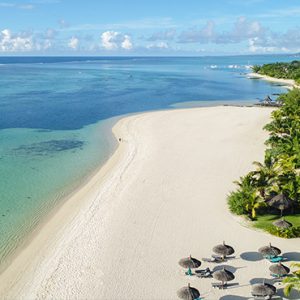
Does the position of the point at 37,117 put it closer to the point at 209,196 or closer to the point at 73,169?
the point at 73,169

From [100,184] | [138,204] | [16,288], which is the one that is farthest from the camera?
[100,184]

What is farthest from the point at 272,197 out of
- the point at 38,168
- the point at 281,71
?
the point at 281,71

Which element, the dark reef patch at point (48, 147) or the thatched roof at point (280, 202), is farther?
the dark reef patch at point (48, 147)

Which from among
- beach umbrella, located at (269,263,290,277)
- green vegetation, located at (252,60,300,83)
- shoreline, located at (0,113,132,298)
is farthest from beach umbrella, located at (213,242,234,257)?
green vegetation, located at (252,60,300,83)

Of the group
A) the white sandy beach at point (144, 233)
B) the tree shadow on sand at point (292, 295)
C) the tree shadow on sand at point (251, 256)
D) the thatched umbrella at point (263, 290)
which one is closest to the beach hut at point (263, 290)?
the thatched umbrella at point (263, 290)

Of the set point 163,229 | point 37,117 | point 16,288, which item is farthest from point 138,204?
point 37,117

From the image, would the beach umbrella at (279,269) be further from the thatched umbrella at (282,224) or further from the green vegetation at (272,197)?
the green vegetation at (272,197)
